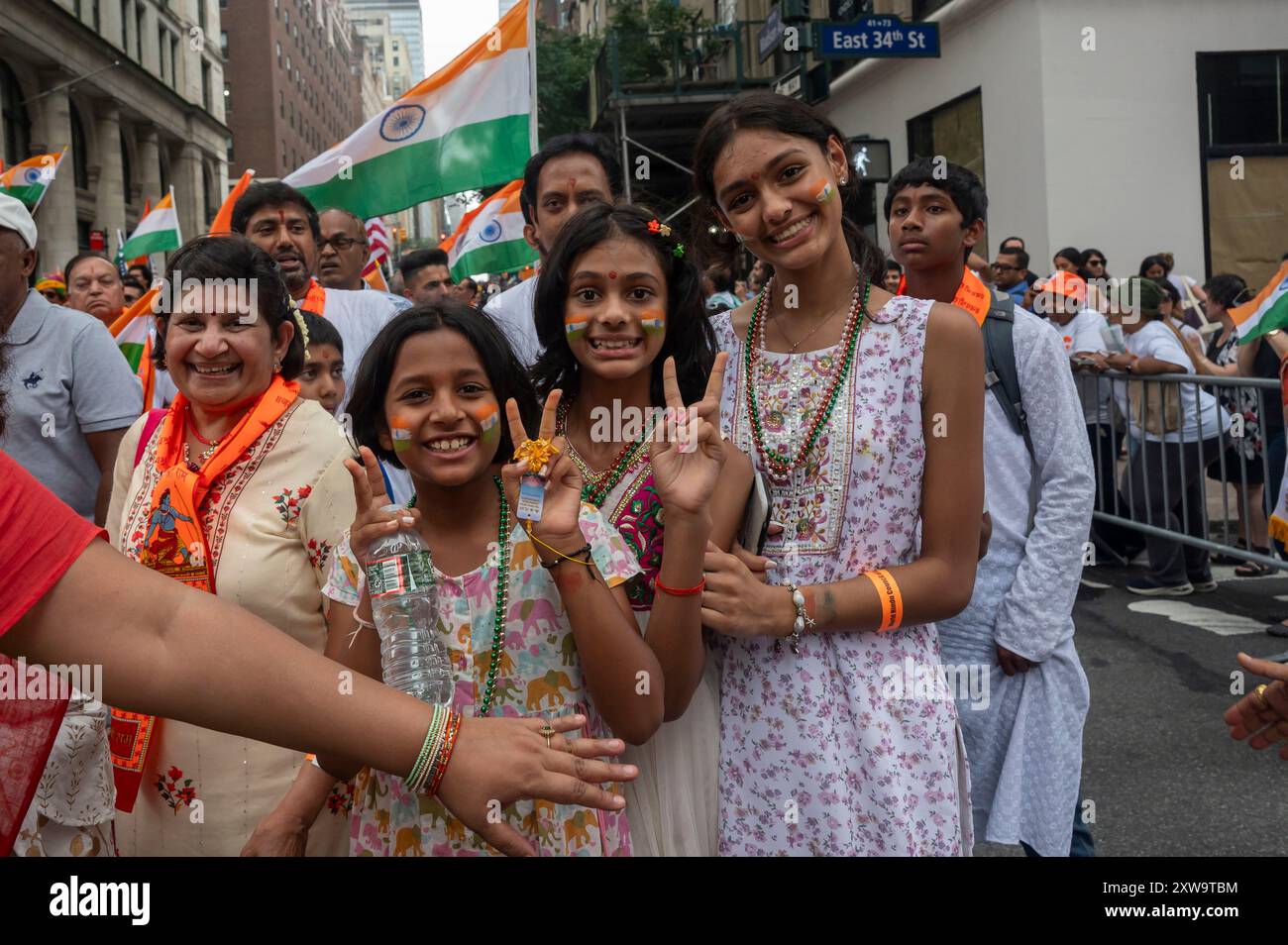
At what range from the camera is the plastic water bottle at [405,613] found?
1869 millimetres

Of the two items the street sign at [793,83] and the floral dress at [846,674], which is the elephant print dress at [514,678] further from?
the street sign at [793,83]

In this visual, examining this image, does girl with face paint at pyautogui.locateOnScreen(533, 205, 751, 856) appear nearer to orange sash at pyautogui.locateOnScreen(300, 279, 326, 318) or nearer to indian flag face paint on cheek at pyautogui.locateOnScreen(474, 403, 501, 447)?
indian flag face paint on cheek at pyautogui.locateOnScreen(474, 403, 501, 447)

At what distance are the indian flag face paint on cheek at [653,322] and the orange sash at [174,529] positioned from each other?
89 centimetres

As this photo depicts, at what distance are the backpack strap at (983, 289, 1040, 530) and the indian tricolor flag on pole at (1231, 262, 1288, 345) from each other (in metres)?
2.65

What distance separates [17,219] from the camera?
139 inches

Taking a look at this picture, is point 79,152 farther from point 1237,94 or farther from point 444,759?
point 444,759

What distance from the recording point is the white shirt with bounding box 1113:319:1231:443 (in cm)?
676

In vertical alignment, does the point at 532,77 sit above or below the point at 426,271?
above

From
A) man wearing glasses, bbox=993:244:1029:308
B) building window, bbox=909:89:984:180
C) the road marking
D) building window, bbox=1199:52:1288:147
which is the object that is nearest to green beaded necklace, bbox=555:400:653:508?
the road marking

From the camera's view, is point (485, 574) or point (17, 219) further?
point (17, 219)

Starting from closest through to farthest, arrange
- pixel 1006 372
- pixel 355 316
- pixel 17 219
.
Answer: pixel 1006 372
pixel 17 219
pixel 355 316

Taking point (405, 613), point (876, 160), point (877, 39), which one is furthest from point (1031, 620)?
point (877, 39)

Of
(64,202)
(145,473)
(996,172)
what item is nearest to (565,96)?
(64,202)

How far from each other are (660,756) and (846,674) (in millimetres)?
396
